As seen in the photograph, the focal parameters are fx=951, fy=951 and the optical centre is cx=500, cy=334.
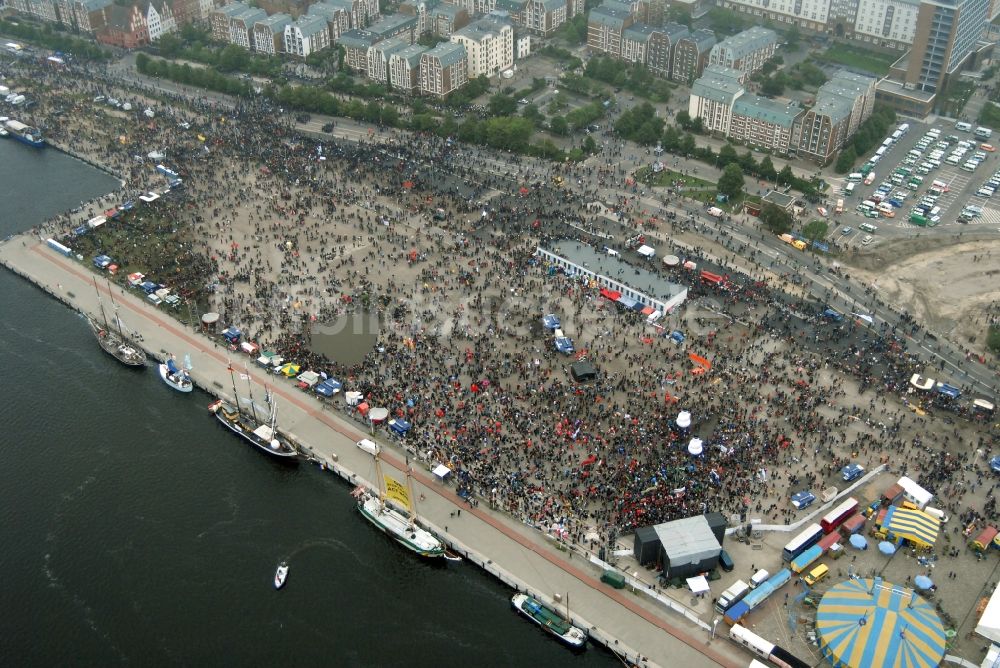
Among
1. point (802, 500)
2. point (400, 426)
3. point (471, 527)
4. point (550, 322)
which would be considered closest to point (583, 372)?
point (550, 322)

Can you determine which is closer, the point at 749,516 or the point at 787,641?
the point at 787,641

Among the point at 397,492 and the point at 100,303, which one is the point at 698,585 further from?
the point at 100,303

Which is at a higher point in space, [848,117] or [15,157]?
[848,117]

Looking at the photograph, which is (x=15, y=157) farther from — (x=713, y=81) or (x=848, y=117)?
(x=848, y=117)

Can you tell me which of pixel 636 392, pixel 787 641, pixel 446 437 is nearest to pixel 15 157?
pixel 446 437

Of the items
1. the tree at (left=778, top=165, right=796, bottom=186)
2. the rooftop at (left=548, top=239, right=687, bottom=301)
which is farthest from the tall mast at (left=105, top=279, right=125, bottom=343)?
the tree at (left=778, top=165, right=796, bottom=186)

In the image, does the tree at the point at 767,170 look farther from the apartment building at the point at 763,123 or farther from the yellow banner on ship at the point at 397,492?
the yellow banner on ship at the point at 397,492

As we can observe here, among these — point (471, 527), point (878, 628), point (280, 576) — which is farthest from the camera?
point (471, 527)
